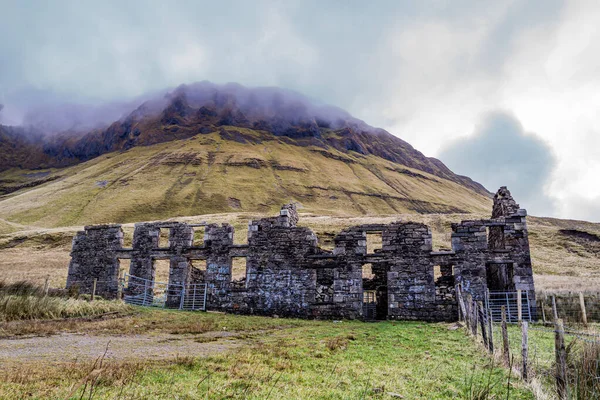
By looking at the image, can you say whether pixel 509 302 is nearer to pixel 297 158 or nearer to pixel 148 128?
pixel 297 158

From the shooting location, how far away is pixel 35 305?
15414 mm

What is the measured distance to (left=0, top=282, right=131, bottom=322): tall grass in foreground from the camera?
579 inches

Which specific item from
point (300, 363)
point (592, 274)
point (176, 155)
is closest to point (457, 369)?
point (300, 363)

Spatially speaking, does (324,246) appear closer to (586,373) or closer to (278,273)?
(278,273)

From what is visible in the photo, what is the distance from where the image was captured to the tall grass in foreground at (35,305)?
1470cm

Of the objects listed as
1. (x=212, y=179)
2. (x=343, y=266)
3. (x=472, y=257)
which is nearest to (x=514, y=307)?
(x=472, y=257)

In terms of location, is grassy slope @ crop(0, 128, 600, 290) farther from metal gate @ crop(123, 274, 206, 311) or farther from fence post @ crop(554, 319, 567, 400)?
fence post @ crop(554, 319, 567, 400)

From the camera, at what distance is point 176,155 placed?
143000mm

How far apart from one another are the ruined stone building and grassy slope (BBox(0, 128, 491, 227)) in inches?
2781

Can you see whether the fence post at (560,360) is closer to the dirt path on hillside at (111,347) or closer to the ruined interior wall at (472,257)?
the dirt path on hillside at (111,347)

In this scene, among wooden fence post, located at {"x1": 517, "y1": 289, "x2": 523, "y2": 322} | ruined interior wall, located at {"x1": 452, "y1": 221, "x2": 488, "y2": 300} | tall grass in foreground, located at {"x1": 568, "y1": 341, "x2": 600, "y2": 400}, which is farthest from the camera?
ruined interior wall, located at {"x1": 452, "y1": 221, "x2": 488, "y2": 300}

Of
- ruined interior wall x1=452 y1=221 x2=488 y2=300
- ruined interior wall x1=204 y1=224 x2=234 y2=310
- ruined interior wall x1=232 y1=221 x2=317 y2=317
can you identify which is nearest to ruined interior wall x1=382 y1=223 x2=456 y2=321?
ruined interior wall x1=452 y1=221 x2=488 y2=300

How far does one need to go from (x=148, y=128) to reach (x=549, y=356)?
199 metres

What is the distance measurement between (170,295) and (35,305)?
34.0 feet
